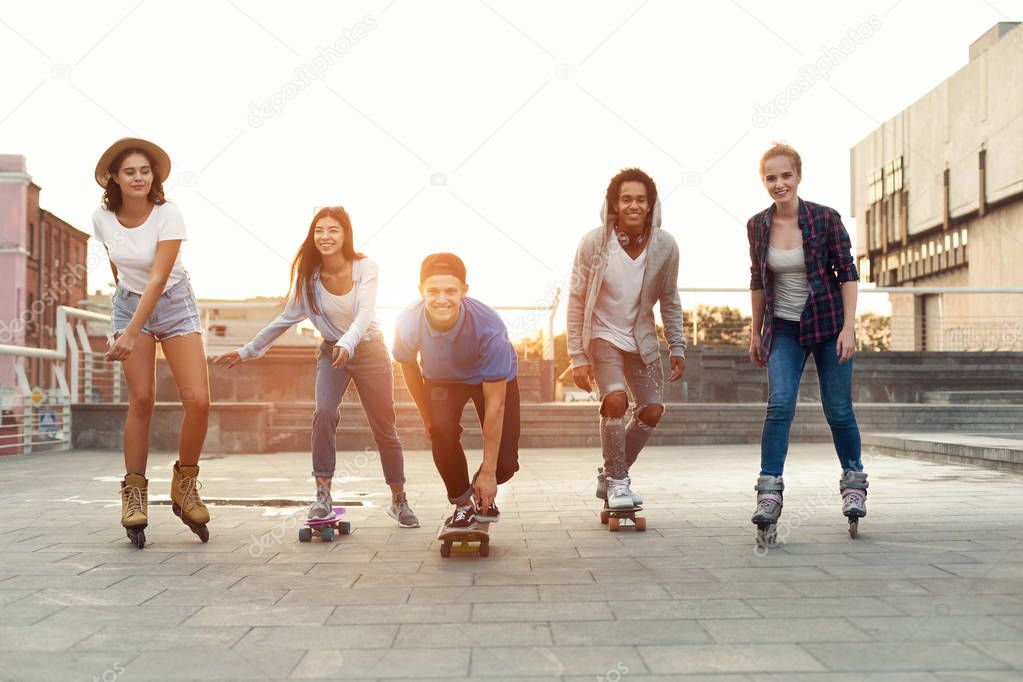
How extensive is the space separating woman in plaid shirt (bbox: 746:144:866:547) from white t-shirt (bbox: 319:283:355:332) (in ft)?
6.17

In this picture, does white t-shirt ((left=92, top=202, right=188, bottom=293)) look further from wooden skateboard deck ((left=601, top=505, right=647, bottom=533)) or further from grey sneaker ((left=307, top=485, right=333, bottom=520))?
wooden skateboard deck ((left=601, top=505, right=647, bottom=533))

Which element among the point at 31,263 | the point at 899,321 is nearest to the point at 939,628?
the point at 899,321

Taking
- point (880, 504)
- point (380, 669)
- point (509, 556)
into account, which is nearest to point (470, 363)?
point (509, 556)

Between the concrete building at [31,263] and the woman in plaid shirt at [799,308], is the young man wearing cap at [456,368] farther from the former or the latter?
the concrete building at [31,263]

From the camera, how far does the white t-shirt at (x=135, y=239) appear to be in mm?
4008

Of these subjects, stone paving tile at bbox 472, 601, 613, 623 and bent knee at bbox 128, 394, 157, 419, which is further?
bent knee at bbox 128, 394, 157, 419

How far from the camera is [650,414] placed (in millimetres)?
4613

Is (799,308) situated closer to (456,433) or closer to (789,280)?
(789,280)

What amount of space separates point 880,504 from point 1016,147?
26403mm

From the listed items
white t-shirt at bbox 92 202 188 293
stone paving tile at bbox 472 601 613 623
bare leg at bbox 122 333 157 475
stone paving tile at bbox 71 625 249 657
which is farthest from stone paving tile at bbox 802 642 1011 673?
white t-shirt at bbox 92 202 188 293

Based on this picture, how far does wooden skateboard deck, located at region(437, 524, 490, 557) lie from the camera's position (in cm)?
356

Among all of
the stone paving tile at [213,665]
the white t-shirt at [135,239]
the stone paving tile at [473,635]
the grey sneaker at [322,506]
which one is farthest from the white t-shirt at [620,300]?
the stone paving tile at [213,665]

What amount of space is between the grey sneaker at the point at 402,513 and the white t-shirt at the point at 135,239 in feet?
4.93

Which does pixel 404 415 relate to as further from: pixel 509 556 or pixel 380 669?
pixel 380 669
